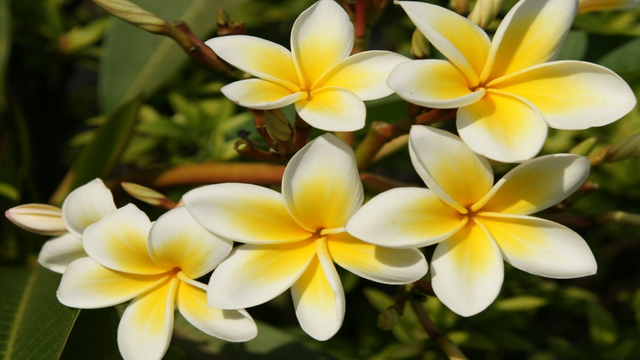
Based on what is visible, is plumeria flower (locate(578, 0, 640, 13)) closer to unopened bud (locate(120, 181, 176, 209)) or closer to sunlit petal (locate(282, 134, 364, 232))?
sunlit petal (locate(282, 134, 364, 232))

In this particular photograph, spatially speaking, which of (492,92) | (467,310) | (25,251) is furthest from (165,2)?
(467,310)

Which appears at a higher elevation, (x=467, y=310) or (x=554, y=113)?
(x=554, y=113)

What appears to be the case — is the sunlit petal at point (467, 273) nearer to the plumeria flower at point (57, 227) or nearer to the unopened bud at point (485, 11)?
the unopened bud at point (485, 11)

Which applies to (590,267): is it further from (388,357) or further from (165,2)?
(165,2)

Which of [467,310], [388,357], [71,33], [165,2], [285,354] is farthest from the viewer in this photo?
[71,33]

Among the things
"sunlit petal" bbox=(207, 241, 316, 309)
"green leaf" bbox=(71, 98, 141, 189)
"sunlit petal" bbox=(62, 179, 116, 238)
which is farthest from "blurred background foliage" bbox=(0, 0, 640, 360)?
"sunlit petal" bbox=(207, 241, 316, 309)

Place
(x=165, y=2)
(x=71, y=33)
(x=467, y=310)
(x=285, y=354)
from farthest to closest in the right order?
(x=71, y=33) → (x=165, y=2) → (x=285, y=354) → (x=467, y=310)
